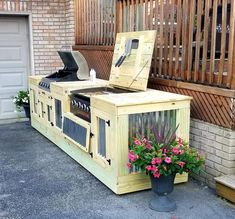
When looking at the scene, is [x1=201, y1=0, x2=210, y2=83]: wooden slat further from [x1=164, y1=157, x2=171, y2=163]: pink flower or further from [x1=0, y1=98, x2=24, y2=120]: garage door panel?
[x1=0, y1=98, x2=24, y2=120]: garage door panel

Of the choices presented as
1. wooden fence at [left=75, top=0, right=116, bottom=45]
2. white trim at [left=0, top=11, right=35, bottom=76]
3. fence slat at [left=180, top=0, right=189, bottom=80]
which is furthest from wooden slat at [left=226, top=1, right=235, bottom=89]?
white trim at [left=0, top=11, right=35, bottom=76]

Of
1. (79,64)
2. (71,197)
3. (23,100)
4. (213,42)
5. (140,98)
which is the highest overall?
(213,42)

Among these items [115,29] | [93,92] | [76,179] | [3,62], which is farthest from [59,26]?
[76,179]

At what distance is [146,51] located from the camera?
432 centimetres

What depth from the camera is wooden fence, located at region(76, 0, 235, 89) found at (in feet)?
11.8

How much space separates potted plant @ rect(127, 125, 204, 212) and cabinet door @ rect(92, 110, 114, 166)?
353mm

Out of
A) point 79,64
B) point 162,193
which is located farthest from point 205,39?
point 79,64

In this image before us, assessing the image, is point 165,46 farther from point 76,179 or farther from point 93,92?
point 76,179

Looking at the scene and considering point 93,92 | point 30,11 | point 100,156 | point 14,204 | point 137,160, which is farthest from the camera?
point 30,11

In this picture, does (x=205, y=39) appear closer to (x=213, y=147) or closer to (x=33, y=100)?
(x=213, y=147)

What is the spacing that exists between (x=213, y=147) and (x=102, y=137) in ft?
3.79

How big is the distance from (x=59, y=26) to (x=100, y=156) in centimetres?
410

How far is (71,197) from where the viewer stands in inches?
143

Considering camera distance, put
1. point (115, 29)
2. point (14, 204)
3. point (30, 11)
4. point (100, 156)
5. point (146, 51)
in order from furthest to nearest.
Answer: point (30, 11) < point (115, 29) < point (146, 51) < point (100, 156) < point (14, 204)
